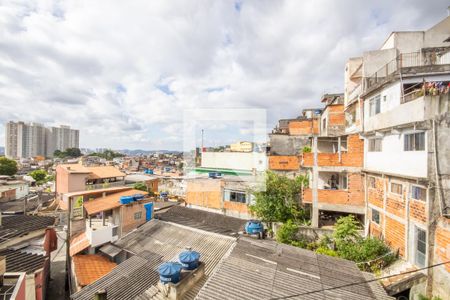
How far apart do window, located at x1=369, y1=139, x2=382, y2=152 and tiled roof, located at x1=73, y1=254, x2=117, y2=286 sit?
15464 millimetres

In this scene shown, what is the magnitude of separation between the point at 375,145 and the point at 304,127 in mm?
11626

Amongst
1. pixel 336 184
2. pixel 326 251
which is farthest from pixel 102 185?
pixel 326 251

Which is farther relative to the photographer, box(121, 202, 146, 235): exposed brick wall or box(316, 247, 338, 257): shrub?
box(121, 202, 146, 235): exposed brick wall

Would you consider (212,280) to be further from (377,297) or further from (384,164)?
(384,164)

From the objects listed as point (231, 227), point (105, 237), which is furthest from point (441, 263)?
point (105, 237)

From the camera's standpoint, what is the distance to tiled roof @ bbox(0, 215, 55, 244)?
1179 cm

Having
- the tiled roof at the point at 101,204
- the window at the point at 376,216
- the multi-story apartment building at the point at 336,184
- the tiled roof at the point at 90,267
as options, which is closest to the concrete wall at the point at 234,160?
the multi-story apartment building at the point at 336,184

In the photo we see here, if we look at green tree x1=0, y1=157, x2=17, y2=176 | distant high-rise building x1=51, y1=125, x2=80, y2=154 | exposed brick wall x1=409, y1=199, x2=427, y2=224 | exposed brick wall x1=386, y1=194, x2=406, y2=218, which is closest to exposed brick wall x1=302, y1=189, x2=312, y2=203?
exposed brick wall x1=386, y1=194, x2=406, y2=218

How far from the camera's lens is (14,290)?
6762mm

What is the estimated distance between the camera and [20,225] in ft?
42.8

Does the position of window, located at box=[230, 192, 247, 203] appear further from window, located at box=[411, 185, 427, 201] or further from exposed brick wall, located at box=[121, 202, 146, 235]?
window, located at box=[411, 185, 427, 201]

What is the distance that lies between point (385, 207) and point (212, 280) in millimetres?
9798

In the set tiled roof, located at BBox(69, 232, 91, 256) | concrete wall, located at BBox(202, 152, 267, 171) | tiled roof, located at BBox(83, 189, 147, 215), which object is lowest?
tiled roof, located at BBox(69, 232, 91, 256)

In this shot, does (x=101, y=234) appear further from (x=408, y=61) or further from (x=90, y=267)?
(x=408, y=61)
